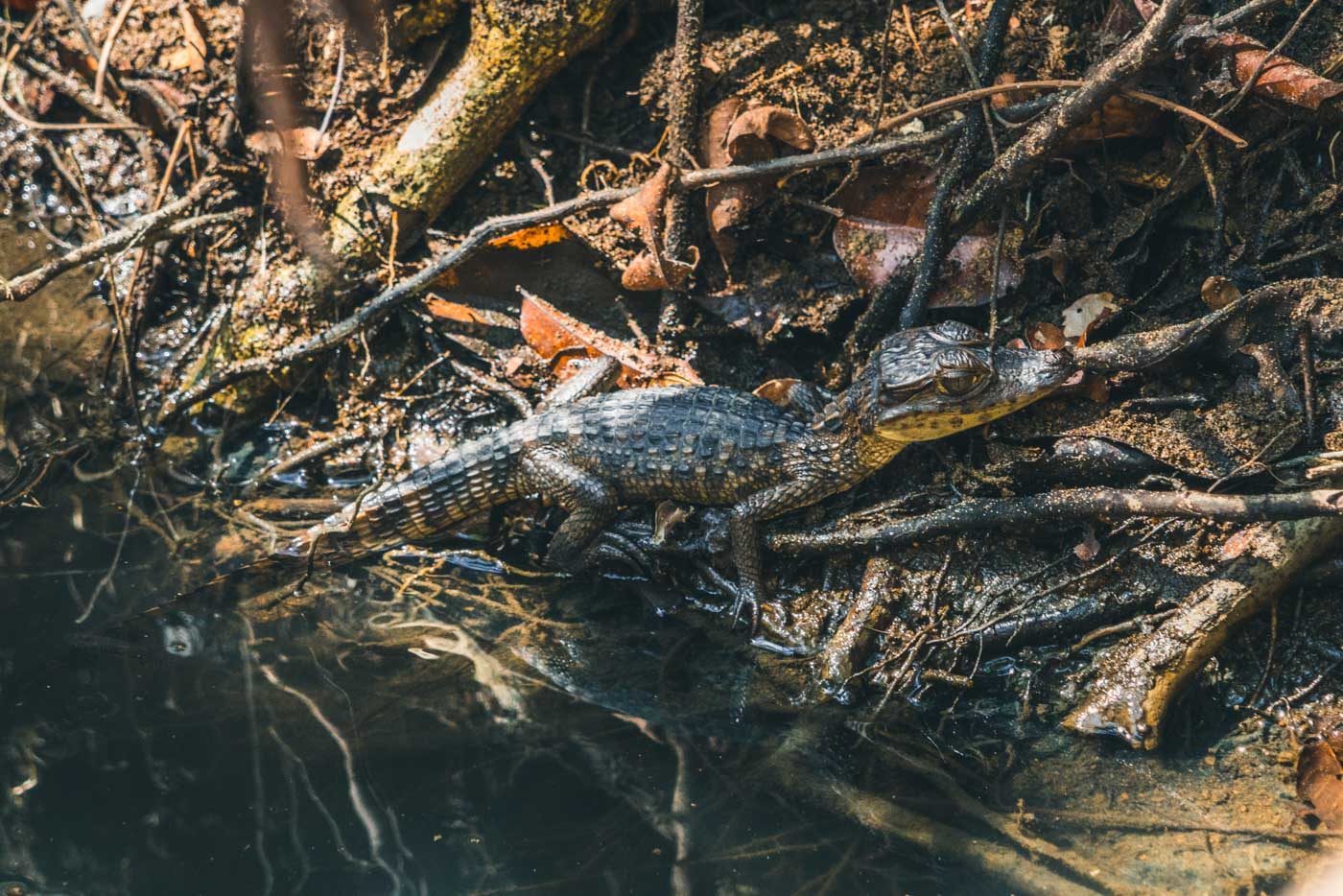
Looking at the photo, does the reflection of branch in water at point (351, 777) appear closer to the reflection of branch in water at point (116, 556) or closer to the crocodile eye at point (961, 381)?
the reflection of branch in water at point (116, 556)

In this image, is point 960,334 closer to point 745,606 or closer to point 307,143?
point 745,606

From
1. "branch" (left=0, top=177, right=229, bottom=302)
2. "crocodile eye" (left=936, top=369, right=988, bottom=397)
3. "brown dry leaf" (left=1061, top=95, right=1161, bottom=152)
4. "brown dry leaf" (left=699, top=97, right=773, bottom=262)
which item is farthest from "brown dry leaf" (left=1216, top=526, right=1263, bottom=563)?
"branch" (left=0, top=177, right=229, bottom=302)

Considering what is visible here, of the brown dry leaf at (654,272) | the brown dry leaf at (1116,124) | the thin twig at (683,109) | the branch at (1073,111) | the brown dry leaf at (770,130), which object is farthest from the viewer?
the brown dry leaf at (654,272)

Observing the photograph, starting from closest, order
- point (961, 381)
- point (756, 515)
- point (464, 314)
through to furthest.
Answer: point (961, 381), point (756, 515), point (464, 314)

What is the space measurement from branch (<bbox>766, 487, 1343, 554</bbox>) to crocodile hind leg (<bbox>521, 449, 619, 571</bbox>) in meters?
0.70

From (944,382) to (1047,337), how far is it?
1.86 feet

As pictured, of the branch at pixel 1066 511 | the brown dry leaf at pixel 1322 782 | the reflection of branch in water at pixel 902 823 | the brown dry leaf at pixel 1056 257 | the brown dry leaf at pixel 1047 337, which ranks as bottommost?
the brown dry leaf at pixel 1322 782

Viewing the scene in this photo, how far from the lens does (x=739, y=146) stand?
4.38m

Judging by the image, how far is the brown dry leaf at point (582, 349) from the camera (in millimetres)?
4812

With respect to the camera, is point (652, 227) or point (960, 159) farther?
point (652, 227)

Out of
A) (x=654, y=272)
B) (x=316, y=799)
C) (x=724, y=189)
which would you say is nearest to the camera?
(x=316, y=799)

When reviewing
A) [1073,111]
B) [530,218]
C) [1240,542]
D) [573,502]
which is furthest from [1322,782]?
[530,218]

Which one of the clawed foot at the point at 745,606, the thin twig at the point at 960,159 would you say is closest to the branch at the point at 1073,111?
the thin twig at the point at 960,159

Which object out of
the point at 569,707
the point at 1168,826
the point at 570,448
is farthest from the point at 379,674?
the point at 1168,826
